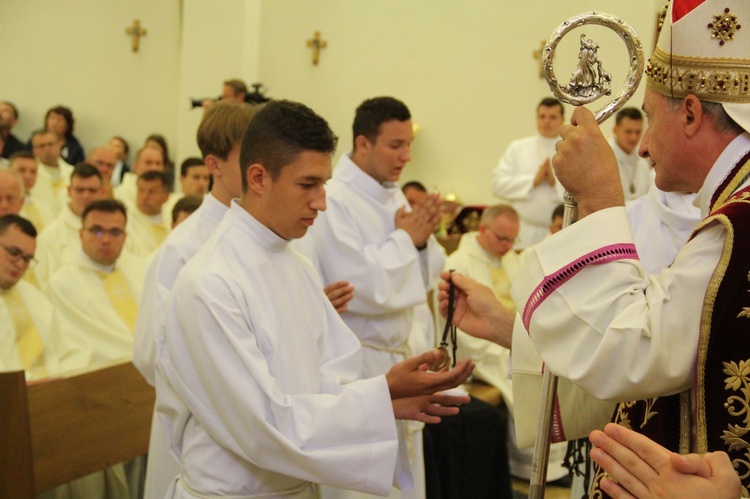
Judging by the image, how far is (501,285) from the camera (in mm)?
7723

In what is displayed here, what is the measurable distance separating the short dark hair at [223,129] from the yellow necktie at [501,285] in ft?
13.7

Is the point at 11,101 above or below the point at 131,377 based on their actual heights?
above

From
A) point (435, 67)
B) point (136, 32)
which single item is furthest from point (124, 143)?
point (435, 67)

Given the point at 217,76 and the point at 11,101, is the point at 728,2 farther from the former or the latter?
the point at 11,101

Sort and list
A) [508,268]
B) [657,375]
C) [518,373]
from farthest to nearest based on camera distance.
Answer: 1. [508,268]
2. [518,373]
3. [657,375]

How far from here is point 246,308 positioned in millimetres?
2707

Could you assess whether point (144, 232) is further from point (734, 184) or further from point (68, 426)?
point (734, 184)

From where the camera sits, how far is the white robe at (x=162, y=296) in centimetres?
364

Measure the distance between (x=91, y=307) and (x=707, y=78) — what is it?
5.44 metres

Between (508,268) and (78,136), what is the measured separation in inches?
381

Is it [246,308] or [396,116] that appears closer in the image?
[246,308]

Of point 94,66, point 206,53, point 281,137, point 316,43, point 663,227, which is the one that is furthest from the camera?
point 94,66

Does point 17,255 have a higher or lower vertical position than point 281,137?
lower

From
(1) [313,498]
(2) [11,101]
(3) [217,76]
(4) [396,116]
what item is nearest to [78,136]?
(2) [11,101]
